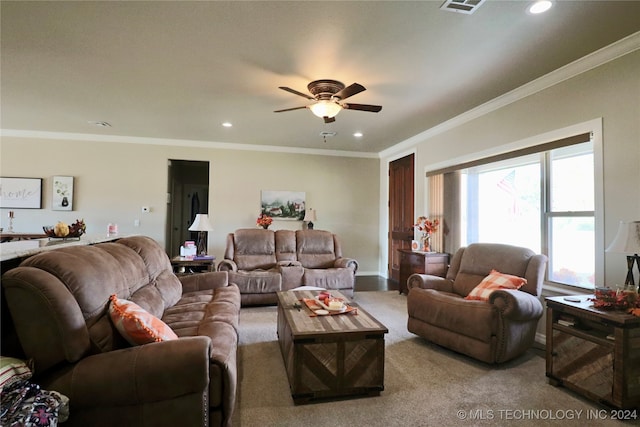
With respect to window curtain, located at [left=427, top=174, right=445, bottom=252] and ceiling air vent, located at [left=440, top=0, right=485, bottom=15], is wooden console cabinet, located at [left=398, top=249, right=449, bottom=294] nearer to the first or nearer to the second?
window curtain, located at [left=427, top=174, right=445, bottom=252]

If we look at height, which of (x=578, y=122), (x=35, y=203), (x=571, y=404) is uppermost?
(x=578, y=122)

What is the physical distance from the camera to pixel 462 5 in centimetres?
205

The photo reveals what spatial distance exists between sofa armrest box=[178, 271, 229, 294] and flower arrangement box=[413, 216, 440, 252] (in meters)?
3.05

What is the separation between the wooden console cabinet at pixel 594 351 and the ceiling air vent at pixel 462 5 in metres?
2.16

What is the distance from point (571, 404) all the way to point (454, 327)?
0.87 m

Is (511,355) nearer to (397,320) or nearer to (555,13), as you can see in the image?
(397,320)

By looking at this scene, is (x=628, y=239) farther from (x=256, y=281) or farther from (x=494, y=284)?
(x=256, y=281)

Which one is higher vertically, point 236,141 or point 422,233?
point 236,141

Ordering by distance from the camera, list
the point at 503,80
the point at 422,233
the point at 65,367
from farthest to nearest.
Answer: the point at 422,233 < the point at 503,80 < the point at 65,367

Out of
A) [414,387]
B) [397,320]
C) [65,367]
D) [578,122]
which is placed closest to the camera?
[65,367]

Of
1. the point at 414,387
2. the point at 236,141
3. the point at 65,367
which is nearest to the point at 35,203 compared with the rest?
the point at 236,141

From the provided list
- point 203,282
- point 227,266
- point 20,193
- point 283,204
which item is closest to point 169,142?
point 283,204

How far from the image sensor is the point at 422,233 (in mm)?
5148

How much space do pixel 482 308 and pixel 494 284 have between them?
0.41m
